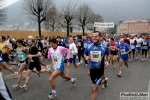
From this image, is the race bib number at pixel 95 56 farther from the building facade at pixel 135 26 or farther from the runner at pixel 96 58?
the building facade at pixel 135 26

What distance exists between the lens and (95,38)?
4672mm

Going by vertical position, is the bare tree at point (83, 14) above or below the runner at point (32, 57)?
above

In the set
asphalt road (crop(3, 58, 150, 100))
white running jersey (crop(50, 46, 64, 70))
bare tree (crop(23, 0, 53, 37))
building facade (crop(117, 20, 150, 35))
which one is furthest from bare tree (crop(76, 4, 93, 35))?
building facade (crop(117, 20, 150, 35))

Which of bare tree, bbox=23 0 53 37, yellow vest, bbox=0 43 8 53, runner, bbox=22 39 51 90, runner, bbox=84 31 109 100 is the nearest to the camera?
runner, bbox=84 31 109 100

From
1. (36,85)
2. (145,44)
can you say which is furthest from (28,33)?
(36,85)

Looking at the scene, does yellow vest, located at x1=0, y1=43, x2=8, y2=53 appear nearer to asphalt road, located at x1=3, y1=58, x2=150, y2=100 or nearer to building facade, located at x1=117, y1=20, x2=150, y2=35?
asphalt road, located at x1=3, y1=58, x2=150, y2=100

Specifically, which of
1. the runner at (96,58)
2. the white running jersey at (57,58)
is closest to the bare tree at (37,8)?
the white running jersey at (57,58)

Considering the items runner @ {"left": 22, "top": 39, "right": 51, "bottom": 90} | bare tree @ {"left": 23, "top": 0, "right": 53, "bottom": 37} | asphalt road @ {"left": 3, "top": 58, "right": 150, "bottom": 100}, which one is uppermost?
bare tree @ {"left": 23, "top": 0, "right": 53, "bottom": 37}

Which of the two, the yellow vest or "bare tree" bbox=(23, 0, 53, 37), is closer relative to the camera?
the yellow vest

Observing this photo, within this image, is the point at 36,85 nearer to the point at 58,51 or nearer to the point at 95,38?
the point at 58,51

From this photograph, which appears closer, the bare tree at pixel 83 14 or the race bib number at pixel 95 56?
the race bib number at pixel 95 56

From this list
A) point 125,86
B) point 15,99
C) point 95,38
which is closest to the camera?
point 95,38

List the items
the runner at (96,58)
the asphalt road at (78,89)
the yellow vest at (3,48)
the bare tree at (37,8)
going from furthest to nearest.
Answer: the bare tree at (37,8) < the yellow vest at (3,48) < the asphalt road at (78,89) < the runner at (96,58)

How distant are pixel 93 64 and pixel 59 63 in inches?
48.9
